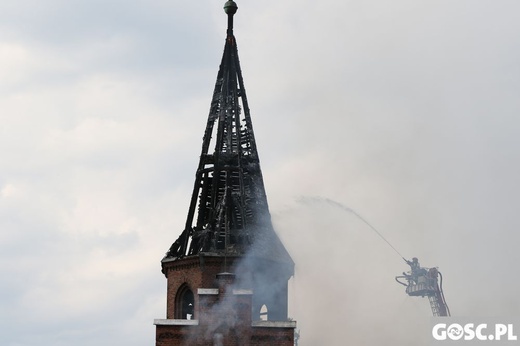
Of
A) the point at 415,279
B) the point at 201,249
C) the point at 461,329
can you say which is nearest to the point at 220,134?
the point at 201,249

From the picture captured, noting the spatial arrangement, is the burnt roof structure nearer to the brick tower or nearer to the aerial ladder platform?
the brick tower

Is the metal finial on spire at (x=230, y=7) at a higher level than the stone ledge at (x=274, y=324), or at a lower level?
higher

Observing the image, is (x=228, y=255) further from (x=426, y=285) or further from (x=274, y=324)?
(x=426, y=285)

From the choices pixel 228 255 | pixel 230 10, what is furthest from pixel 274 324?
pixel 230 10

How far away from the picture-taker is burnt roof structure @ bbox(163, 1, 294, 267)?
49.6 m

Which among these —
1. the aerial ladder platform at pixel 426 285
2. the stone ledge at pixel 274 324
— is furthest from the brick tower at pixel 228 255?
the aerial ladder platform at pixel 426 285

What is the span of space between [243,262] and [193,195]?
4.64 meters

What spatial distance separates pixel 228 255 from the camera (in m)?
48.8

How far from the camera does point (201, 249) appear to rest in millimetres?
49406

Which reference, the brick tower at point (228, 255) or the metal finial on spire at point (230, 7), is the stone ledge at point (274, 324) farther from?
the metal finial on spire at point (230, 7)

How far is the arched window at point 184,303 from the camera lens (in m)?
50.0

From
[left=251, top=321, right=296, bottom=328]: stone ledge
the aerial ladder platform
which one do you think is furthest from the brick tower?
the aerial ladder platform

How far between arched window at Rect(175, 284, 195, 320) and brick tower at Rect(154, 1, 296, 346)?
4cm

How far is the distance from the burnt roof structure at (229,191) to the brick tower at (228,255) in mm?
45
